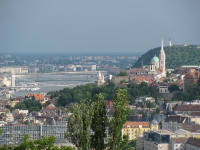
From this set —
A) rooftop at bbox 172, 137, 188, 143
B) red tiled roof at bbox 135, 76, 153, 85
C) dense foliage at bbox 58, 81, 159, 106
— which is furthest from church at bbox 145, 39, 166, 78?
rooftop at bbox 172, 137, 188, 143

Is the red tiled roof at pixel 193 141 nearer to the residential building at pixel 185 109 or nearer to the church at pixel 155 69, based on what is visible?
the residential building at pixel 185 109

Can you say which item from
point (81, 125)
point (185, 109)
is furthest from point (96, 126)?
point (185, 109)

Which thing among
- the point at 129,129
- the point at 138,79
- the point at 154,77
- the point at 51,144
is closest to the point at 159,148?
the point at 129,129

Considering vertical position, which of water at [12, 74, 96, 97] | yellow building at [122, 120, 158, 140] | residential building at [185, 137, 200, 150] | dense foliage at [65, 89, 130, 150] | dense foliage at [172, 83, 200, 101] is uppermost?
dense foliage at [65, 89, 130, 150]

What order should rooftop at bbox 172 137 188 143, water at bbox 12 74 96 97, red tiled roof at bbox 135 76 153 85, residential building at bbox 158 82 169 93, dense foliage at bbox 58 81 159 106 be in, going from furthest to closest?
1. water at bbox 12 74 96 97
2. red tiled roof at bbox 135 76 153 85
3. residential building at bbox 158 82 169 93
4. dense foliage at bbox 58 81 159 106
5. rooftop at bbox 172 137 188 143

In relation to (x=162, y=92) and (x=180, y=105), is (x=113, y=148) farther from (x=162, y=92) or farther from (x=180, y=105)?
(x=162, y=92)

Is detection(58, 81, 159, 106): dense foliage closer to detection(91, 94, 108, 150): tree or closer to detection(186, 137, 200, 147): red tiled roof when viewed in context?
detection(186, 137, 200, 147): red tiled roof
